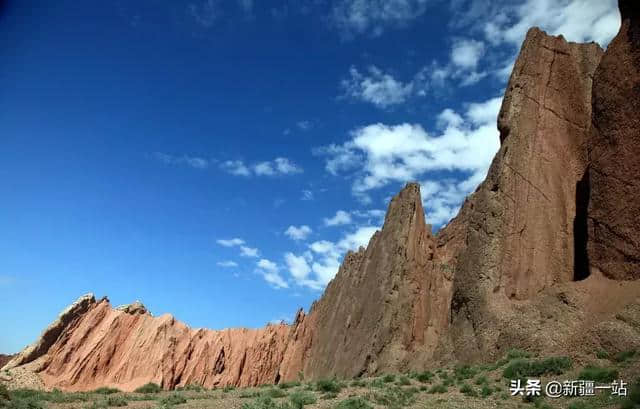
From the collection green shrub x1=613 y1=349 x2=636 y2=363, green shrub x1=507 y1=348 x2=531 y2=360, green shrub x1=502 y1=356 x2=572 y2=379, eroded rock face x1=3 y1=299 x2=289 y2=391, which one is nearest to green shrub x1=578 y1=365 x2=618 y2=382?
green shrub x1=613 y1=349 x2=636 y2=363

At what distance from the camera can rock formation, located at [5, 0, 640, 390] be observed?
2073cm

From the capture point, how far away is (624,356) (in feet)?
52.4

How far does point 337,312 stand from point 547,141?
34.2 m

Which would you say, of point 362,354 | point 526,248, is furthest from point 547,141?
point 362,354

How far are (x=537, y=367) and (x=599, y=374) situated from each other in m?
2.74

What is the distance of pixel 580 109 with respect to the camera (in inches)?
1088

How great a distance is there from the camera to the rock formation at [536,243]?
20.7m

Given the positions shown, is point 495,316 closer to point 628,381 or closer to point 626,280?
point 626,280

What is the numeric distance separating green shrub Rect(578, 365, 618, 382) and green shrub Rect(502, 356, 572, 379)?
1455 millimetres

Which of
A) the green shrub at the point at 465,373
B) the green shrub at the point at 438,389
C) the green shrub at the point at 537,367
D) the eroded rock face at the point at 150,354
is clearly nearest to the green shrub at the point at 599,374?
the green shrub at the point at 537,367

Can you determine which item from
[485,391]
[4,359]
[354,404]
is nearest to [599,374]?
[485,391]

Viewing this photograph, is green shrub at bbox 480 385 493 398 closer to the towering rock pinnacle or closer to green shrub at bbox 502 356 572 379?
green shrub at bbox 502 356 572 379

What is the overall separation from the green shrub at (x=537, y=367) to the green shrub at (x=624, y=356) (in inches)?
58.3

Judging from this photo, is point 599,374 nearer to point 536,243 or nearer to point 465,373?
point 465,373
